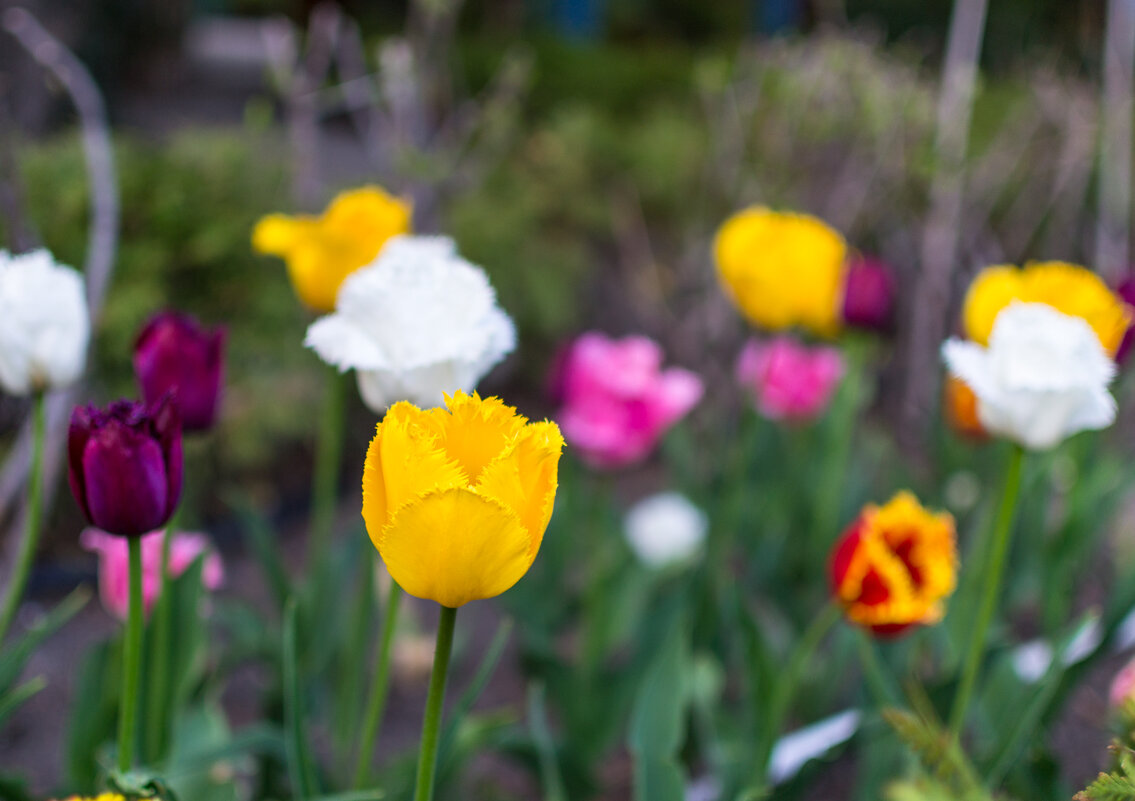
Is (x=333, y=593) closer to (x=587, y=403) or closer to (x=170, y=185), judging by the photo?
(x=587, y=403)

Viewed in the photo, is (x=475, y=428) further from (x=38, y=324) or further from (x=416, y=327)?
(x=38, y=324)

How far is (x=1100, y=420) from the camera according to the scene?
2.68 feet

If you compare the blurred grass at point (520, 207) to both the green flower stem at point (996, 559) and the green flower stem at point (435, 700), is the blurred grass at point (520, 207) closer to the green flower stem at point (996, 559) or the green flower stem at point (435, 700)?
the green flower stem at point (996, 559)

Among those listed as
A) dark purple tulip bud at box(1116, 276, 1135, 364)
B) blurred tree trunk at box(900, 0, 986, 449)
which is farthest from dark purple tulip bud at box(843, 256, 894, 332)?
blurred tree trunk at box(900, 0, 986, 449)

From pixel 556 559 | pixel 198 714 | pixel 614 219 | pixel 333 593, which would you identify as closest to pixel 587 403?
pixel 556 559

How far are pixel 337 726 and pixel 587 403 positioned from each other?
75 cm

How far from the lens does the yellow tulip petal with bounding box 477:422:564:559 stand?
0.49 m

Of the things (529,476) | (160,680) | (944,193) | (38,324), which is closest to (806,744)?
(160,680)

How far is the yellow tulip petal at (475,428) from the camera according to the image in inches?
20.0

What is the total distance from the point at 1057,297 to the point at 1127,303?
1.05ft

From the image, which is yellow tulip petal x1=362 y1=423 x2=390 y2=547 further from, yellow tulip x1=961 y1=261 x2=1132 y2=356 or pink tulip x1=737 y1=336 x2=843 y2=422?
pink tulip x1=737 y1=336 x2=843 y2=422

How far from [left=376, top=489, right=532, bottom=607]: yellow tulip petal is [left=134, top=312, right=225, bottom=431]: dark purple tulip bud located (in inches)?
15.6

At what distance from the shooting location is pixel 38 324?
774 millimetres

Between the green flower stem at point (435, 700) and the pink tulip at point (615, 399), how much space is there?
1108 millimetres
